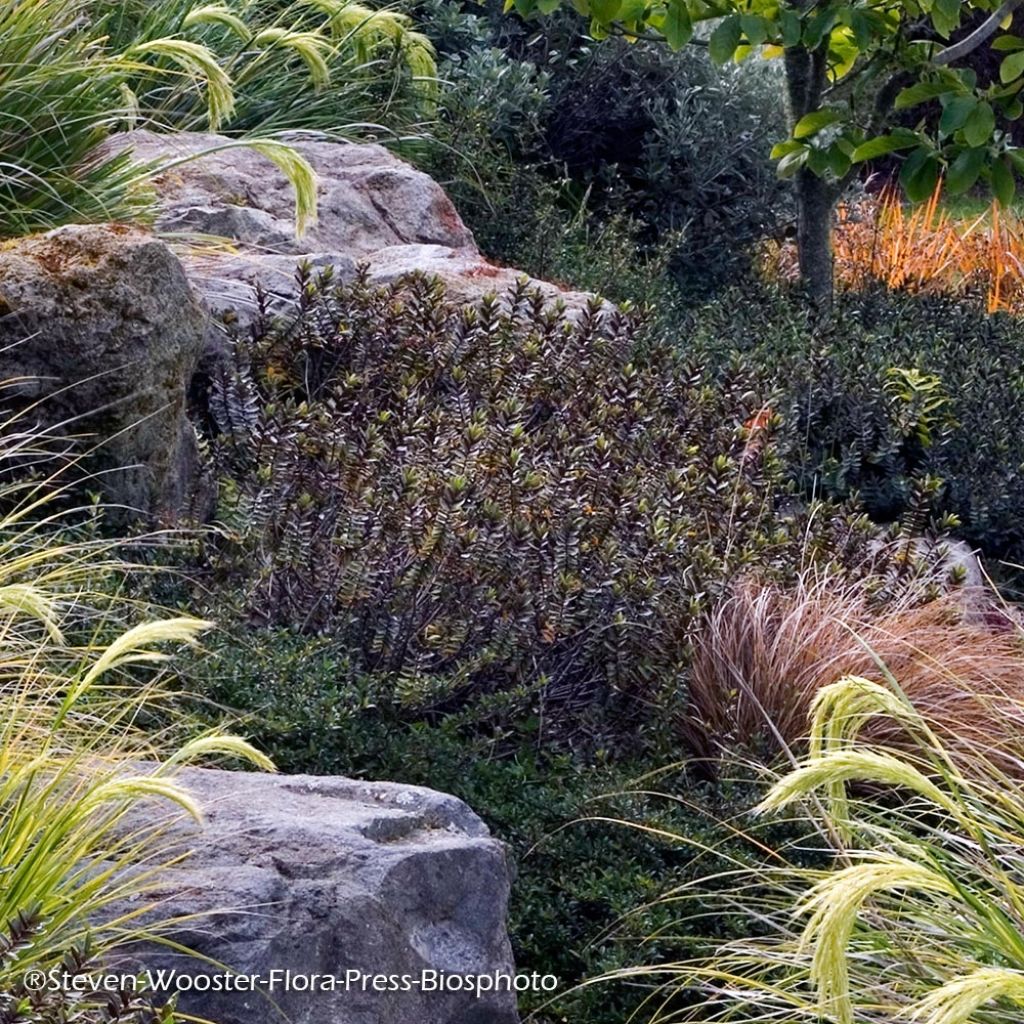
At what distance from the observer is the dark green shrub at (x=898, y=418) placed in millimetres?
5668

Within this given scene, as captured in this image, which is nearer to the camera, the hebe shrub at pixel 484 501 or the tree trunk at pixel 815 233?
the hebe shrub at pixel 484 501

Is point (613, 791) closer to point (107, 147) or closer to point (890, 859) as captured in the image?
point (890, 859)

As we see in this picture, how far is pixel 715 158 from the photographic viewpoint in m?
9.43

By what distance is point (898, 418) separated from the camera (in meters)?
5.70

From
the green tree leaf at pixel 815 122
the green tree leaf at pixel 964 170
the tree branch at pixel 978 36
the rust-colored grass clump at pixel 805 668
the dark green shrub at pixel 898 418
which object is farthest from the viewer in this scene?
the tree branch at pixel 978 36

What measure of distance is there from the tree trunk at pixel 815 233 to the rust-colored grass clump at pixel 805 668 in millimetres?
4005

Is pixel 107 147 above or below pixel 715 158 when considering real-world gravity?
above

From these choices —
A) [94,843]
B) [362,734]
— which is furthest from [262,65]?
[94,843]

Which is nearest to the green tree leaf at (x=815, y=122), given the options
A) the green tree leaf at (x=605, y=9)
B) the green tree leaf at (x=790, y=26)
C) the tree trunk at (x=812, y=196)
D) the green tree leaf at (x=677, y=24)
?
the green tree leaf at (x=790, y=26)

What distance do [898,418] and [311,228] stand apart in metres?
2.55

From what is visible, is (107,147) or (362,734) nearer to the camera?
(362,734)

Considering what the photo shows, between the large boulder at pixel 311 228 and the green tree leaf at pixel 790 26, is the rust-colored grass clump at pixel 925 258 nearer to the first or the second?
the green tree leaf at pixel 790 26

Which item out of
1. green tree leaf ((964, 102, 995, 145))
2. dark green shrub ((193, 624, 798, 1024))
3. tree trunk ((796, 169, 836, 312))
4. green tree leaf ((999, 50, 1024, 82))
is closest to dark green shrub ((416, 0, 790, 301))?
tree trunk ((796, 169, 836, 312))

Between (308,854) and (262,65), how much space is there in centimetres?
632
